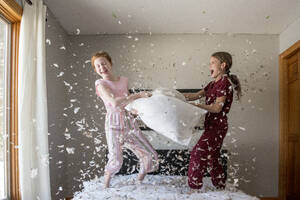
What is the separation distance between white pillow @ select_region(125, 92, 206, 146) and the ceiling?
1.20m

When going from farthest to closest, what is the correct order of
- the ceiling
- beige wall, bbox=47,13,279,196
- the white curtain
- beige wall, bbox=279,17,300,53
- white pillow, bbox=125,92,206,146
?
1. beige wall, bbox=47,13,279,196
2. beige wall, bbox=279,17,300,53
3. the ceiling
4. the white curtain
5. white pillow, bbox=125,92,206,146

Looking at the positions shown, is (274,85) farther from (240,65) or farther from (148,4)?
(148,4)

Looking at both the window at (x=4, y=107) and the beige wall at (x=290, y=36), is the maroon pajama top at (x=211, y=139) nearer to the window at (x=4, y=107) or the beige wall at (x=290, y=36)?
the window at (x=4, y=107)

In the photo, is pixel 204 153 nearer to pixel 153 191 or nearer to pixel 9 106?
pixel 153 191

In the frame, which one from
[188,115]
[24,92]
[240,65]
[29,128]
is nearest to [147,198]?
[188,115]

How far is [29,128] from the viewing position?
2.32 metres

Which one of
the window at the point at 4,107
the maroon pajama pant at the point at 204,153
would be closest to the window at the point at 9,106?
the window at the point at 4,107

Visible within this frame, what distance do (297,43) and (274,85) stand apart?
64 cm

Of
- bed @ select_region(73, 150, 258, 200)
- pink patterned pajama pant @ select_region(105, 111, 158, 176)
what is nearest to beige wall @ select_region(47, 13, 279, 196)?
bed @ select_region(73, 150, 258, 200)

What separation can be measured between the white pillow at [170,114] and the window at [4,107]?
43.8 inches

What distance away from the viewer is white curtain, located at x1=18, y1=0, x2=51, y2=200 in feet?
7.46

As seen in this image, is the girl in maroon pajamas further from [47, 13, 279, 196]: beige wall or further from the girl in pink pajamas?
[47, 13, 279, 196]: beige wall

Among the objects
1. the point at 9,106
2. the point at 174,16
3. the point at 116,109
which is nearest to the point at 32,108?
the point at 9,106

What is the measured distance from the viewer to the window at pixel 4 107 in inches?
90.5
